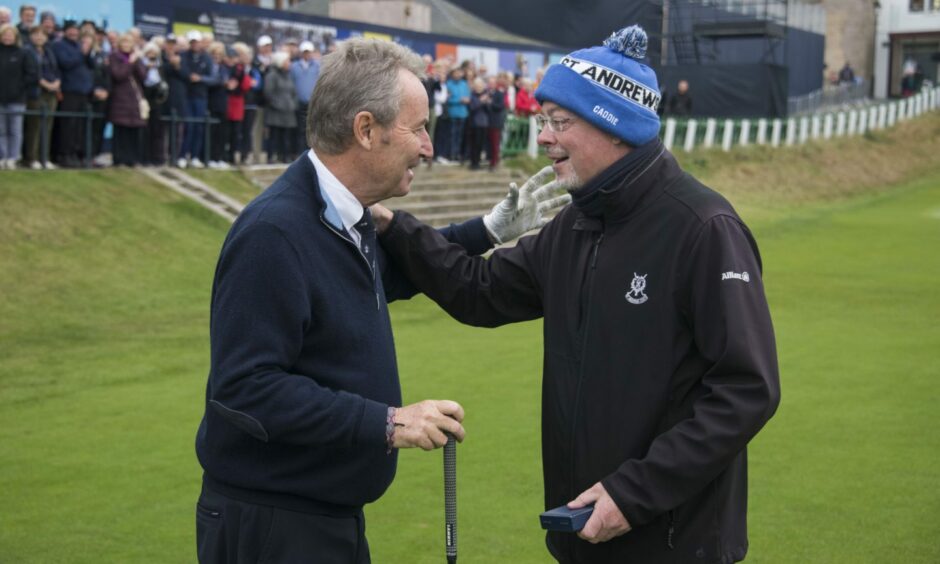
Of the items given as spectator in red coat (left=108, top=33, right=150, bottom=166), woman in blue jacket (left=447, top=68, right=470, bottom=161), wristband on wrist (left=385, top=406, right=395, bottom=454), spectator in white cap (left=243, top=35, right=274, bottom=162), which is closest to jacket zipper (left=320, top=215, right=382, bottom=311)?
wristband on wrist (left=385, top=406, right=395, bottom=454)

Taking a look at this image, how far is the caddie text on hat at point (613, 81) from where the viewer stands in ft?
11.9

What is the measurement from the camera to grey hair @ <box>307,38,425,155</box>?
3303mm

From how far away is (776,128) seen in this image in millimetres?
35125

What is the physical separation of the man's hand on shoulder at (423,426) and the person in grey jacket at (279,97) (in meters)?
17.5

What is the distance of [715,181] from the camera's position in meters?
29.9

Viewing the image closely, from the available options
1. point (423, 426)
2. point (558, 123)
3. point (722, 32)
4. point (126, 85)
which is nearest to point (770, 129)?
point (722, 32)

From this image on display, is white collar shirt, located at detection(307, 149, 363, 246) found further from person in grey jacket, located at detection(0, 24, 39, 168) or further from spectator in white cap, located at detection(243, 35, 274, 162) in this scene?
spectator in white cap, located at detection(243, 35, 274, 162)

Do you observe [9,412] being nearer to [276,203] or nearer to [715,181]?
[276,203]

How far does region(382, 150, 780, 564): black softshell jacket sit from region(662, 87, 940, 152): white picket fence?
28139 millimetres

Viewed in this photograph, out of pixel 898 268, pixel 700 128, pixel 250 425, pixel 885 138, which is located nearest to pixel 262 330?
pixel 250 425

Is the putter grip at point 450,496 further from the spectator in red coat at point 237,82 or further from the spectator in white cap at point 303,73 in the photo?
the spectator in white cap at point 303,73

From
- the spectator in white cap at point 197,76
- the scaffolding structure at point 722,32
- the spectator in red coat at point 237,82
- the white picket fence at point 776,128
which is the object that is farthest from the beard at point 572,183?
the scaffolding structure at point 722,32

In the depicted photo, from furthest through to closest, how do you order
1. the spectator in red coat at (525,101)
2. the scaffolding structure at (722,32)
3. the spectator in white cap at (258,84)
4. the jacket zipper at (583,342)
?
the scaffolding structure at (722,32) → the spectator in red coat at (525,101) → the spectator in white cap at (258,84) → the jacket zipper at (583,342)

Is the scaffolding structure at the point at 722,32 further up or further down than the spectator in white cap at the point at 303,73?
further up
